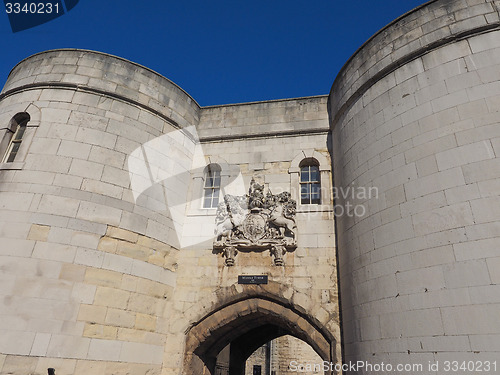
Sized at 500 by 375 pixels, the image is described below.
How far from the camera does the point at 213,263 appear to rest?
7.58 metres

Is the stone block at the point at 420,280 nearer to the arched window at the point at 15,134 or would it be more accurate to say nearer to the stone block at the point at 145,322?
the stone block at the point at 145,322

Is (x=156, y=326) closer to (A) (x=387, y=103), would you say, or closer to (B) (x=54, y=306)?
(B) (x=54, y=306)

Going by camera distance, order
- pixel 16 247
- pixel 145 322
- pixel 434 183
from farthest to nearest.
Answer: pixel 145 322 → pixel 16 247 → pixel 434 183

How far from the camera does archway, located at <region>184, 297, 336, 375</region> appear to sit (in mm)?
6477

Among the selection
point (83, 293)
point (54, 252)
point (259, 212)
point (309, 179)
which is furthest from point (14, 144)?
point (309, 179)

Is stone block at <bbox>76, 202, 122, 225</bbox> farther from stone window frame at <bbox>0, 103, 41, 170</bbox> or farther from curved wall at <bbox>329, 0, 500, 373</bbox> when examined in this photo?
curved wall at <bbox>329, 0, 500, 373</bbox>

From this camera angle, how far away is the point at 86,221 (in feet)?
21.4

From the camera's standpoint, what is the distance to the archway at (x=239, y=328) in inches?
255

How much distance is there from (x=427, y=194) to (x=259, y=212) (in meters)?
3.61

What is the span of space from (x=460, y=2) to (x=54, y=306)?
9089 millimetres

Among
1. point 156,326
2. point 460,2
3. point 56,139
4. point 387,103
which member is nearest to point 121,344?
point 156,326

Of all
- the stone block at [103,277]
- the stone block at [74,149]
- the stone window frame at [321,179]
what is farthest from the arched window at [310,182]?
the stone block at [74,149]

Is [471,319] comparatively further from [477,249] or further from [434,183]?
[434,183]

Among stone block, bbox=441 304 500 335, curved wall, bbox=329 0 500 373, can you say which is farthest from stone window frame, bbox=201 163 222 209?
stone block, bbox=441 304 500 335
